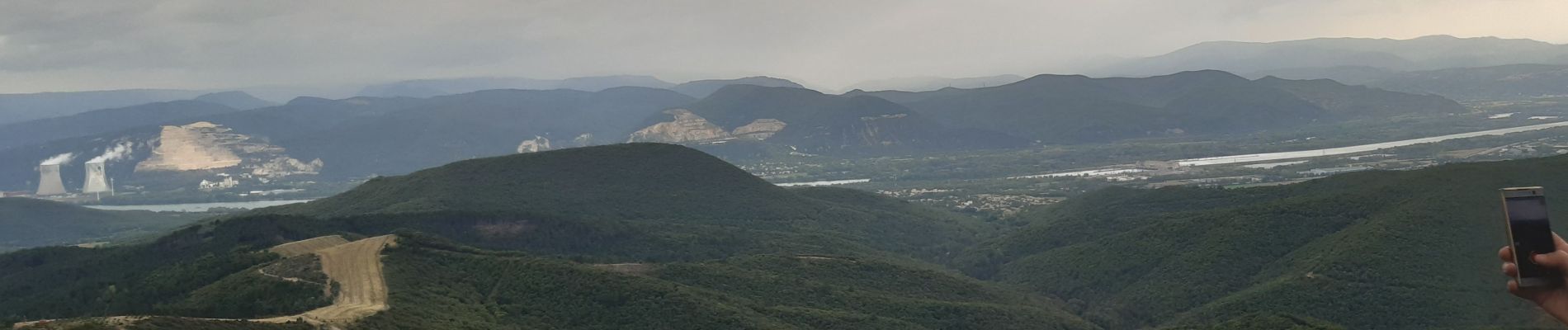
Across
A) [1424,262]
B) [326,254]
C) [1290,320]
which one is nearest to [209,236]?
[326,254]

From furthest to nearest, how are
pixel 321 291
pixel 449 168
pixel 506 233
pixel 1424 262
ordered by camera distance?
pixel 449 168 → pixel 506 233 → pixel 1424 262 → pixel 321 291

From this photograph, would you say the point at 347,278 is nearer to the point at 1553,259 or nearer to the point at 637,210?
Answer: the point at 637,210

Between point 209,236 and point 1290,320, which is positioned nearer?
point 1290,320

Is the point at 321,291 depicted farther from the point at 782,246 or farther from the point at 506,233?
the point at 782,246

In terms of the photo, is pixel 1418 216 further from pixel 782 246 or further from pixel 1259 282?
pixel 782 246

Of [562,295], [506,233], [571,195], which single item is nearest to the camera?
[562,295]

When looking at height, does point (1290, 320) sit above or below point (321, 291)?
below
